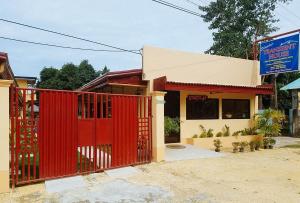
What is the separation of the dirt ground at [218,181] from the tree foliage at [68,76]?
33.3 meters

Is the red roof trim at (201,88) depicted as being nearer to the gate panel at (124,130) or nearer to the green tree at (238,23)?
the gate panel at (124,130)

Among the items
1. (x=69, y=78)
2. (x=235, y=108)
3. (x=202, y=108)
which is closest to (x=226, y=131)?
(x=235, y=108)

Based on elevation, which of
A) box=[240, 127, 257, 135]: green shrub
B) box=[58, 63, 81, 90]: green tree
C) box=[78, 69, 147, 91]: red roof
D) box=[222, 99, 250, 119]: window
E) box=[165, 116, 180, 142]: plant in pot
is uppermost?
box=[58, 63, 81, 90]: green tree

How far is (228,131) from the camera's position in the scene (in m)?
15.2

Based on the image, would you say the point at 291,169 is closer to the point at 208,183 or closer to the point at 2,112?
the point at 208,183

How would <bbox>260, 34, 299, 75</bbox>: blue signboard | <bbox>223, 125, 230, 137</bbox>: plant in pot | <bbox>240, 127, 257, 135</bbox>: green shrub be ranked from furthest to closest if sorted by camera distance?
<bbox>240, 127, 257, 135</bbox>: green shrub
<bbox>223, 125, 230, 137</bbox>: plant in pot
<bbox>260, 34, 299, 75</bbox>: blue signboard

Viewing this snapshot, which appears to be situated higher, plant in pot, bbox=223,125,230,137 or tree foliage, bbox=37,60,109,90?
tree foliage, bbox=37,60,109,90

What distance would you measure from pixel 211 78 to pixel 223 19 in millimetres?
18377

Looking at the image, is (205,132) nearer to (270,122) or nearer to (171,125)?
(171,125)

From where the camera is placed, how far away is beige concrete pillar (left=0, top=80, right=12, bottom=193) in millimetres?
6156

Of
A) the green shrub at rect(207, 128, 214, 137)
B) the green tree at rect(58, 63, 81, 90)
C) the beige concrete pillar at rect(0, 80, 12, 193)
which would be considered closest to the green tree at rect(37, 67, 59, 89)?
the green tree at rect(58, 63, 81, 90)

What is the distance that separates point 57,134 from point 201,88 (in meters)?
7.70

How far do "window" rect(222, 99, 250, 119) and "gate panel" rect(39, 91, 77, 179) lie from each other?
9976 mm

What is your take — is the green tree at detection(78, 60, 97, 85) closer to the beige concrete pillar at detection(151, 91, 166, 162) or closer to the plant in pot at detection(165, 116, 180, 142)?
the plant in pot at detection(165, 116, 180, 142)
